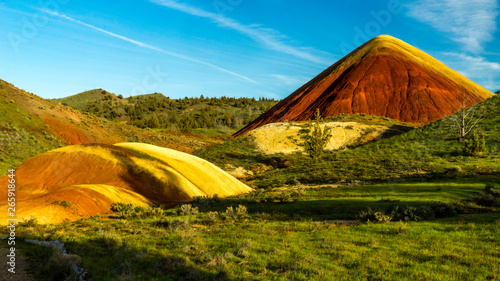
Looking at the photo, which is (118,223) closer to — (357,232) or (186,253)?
(186,253)

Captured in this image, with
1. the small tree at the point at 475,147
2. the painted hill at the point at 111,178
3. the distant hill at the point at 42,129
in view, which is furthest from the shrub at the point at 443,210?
the distant hill at the point at 42,129

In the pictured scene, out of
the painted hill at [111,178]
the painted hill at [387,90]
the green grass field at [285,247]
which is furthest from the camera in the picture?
the painted hill at [387,90]

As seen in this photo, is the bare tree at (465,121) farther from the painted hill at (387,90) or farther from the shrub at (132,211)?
the shrub at (132,211)

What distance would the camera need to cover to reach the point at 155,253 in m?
10.9

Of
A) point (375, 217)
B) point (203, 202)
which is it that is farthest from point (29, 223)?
point (375, 217)

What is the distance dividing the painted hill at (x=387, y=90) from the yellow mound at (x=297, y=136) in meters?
18.8

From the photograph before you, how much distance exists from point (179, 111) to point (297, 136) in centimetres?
11076

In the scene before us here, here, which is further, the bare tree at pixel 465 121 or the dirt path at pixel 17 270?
the bare tree at pixel 465 121

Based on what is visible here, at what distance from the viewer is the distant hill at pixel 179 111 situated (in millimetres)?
132875

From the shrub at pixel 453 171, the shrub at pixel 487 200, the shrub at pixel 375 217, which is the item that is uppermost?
the shrub at pixel 453 171

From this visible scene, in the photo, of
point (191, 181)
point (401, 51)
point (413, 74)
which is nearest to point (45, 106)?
point (191, 181)

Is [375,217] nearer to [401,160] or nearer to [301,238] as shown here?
[301,238]

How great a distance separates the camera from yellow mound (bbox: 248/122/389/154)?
63.4 m

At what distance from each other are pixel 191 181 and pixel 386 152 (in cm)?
3259
